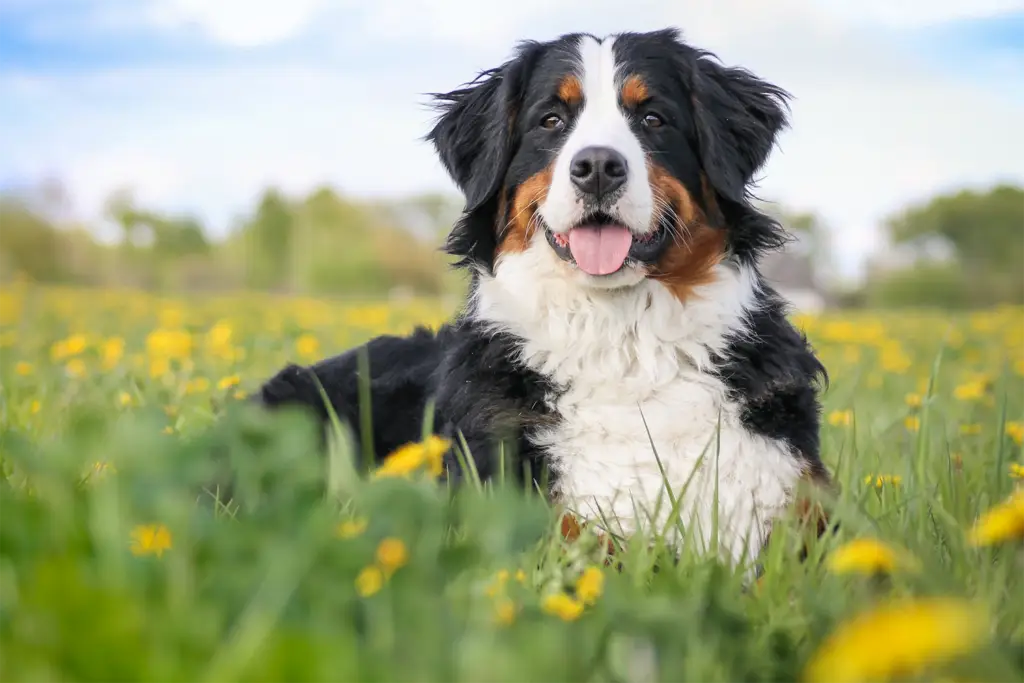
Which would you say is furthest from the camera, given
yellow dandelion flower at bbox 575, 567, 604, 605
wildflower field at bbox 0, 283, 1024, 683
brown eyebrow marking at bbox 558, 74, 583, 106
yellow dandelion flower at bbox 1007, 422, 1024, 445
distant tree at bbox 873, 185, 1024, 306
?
distant tree at bbox 873, 185, 1024, 306

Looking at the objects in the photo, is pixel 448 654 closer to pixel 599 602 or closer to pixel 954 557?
pixel 599 602

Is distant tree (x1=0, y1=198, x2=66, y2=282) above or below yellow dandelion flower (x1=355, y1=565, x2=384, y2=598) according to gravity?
below

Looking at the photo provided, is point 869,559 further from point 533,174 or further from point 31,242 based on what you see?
point 31,242

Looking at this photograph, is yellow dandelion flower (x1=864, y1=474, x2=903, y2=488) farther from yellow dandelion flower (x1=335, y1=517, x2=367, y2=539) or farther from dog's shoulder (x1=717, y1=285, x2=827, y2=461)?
yellow dandelion flower (x1=335, y1=517, x2=367, y2=539)

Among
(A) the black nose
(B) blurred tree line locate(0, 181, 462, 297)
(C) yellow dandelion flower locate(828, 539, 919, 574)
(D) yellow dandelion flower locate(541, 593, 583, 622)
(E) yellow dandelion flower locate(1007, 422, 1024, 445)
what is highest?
(A) the black nose

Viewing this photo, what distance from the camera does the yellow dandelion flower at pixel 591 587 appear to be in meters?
1.57

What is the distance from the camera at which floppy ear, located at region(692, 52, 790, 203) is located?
3150 mm

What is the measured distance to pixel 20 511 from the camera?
142cm

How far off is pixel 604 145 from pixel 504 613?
68.9 inches

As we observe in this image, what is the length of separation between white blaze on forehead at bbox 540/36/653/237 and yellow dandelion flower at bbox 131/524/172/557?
1660 millimetres

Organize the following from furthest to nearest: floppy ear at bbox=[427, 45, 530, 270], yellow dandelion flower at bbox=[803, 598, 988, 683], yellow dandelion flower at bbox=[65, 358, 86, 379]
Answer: yellow dandelion flower at bbox=[65, 358, 86, 379] → floppy ear at bbox=[427, 45, 530, 270] → yellow dandelion flower at bbox=[803, 598, 988, 683]

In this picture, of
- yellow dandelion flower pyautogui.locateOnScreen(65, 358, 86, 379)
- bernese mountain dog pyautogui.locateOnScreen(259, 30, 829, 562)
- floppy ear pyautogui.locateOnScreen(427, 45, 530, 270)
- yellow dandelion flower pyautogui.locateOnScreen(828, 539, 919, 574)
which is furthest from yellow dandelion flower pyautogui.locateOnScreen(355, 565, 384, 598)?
yellow dandelion flower pyautogui.locateOnScreen(65, 358, 86, 379)

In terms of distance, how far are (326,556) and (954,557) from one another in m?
1.37

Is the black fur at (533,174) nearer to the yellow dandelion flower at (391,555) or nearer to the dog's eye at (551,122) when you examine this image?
the dog's eye at (551,122)
